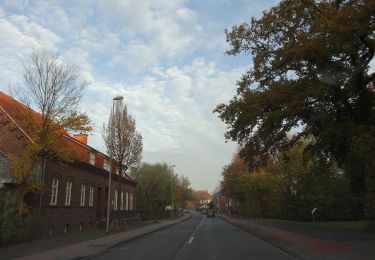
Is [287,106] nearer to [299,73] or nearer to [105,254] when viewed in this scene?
[299,73]

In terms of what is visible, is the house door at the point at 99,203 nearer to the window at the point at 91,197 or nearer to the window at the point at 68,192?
the window at the point at 91,197

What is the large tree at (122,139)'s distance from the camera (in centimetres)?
3653

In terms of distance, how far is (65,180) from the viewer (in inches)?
1347

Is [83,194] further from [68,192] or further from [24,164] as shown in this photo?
[24,164]

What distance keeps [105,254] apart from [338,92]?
15.0 m

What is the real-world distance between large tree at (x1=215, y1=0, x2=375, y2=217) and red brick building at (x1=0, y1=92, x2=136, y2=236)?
443 inches

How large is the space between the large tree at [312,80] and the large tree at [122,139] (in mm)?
11521

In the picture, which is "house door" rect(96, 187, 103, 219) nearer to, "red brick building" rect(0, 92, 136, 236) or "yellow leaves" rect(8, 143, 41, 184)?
"red brick building" rect(0, 92, 136, 236)

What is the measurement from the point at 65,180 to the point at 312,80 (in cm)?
2021

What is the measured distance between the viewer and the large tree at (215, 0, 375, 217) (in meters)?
20.4

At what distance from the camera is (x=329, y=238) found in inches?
936

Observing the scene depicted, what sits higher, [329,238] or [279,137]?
[279,137]

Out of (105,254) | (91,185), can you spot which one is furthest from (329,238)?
(91,185)

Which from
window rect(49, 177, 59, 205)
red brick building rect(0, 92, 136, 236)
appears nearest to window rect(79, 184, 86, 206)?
red brick building rect(0, 92, 136, 236)
